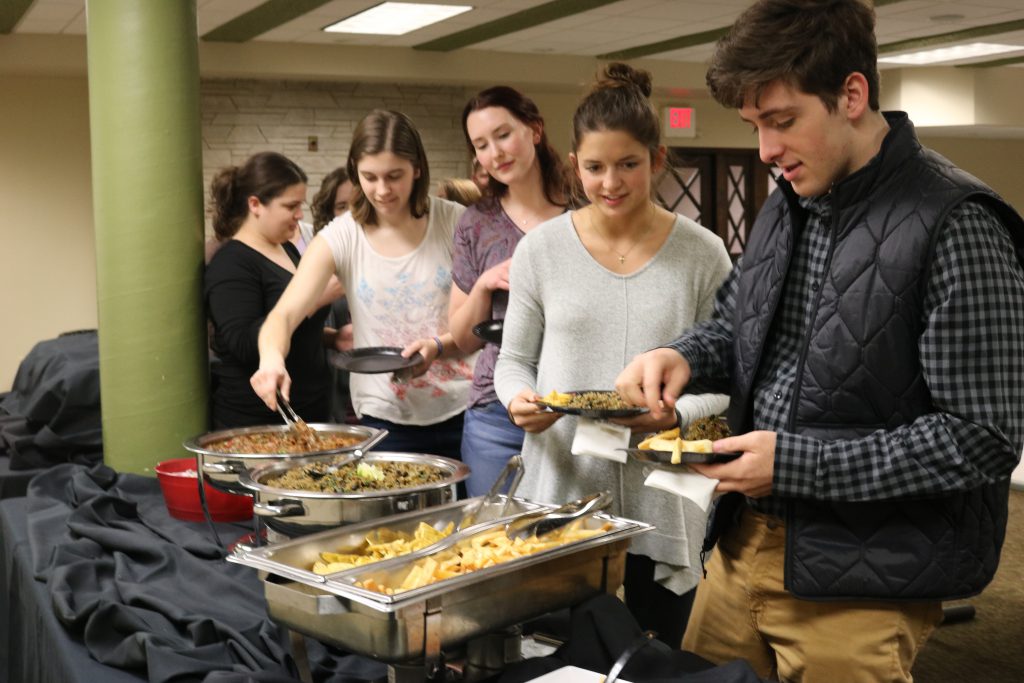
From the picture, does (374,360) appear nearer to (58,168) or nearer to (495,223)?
(495,223)

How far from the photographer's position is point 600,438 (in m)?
1.52

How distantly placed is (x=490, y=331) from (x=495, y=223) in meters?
0.24

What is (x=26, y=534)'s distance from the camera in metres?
2.19

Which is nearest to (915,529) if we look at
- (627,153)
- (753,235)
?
(753,235)

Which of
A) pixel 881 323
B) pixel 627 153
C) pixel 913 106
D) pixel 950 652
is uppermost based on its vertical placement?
pixel 913 106

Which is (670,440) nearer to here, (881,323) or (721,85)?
(881,323)

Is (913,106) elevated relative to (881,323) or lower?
elevated

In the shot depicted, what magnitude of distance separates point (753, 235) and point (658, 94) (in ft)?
27.6

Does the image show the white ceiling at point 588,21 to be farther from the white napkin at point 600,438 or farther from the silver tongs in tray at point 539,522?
the silver tongs in tray at point 539,522

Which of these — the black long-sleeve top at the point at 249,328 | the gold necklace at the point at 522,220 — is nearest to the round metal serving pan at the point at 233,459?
the gold necklace at the point at 522,220

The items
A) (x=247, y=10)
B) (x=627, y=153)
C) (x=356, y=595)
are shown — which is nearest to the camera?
(x=356, y=595)

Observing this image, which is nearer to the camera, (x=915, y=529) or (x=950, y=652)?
(x=915, y=529)

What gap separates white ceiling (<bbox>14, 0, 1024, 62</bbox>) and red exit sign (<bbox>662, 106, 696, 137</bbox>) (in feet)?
5.17

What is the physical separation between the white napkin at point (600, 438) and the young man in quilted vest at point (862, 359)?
0.22m
